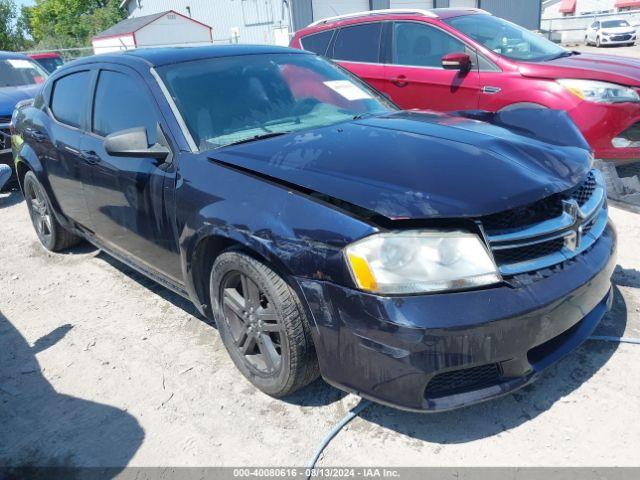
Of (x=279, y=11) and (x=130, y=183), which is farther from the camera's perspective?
(x=279, y=11)

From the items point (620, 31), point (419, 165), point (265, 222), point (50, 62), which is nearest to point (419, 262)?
point (419, 165)

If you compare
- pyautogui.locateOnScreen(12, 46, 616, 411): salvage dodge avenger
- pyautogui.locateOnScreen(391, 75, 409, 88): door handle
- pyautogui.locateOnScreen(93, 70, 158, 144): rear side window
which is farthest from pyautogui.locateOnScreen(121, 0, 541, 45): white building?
pyautogui.locateOnScreen(12, 46, 616, 411): salvage dodge avenger

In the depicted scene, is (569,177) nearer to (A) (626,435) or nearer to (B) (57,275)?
(A) (626,435)

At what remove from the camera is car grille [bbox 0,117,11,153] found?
23.3 ft

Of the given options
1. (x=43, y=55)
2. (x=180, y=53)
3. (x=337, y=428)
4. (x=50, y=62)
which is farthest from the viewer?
(x=43, y=55)

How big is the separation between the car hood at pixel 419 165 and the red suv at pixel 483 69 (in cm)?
239

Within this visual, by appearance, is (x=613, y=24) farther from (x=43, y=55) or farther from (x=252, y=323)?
(x=252, y=323)

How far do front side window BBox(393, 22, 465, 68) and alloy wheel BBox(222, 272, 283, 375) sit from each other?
4.09 m

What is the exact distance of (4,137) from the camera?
7168mm

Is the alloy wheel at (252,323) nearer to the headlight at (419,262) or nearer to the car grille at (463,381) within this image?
the headlight at (419,262)

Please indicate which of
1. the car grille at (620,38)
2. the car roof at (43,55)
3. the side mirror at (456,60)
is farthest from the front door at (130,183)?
the car grille at (620,38)

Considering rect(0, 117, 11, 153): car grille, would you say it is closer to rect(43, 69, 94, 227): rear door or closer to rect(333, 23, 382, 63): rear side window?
rect(43, 69, 94, 227): rear door

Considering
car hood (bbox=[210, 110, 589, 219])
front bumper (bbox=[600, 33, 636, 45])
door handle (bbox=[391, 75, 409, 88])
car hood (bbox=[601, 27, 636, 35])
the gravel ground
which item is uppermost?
car hood (bbox=[210, 110, 589, 219])

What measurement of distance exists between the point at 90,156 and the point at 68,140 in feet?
1.51
